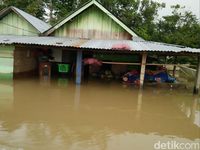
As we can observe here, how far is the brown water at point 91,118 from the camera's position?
5.27 metres

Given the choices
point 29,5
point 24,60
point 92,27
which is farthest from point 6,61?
point 29,5

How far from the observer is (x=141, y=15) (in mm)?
27188

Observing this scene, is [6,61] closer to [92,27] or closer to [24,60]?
[24,60]

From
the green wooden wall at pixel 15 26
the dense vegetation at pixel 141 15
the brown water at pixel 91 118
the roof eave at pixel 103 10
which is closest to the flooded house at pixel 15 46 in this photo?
the green wooden wall at pixel 15 26

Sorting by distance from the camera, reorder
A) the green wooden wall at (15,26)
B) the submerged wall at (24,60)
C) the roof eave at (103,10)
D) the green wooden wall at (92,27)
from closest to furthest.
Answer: the submerged wall at (24,60)
the roof eave at (103,10)
the green wooden wall at (92,27)
the green wooden wall at (15,26)

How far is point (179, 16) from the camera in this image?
26.9 meters

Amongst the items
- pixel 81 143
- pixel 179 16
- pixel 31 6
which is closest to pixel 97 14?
pixel 81 143

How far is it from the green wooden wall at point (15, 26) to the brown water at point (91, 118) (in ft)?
17.5

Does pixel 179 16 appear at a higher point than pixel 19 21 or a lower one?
higher

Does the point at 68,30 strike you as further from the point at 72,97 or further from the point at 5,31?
the point at 72,97

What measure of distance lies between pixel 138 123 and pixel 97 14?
30.5 ft

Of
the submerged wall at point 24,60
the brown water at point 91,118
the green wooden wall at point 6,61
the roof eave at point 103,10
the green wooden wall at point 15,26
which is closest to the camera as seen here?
the brown water at point 91,118

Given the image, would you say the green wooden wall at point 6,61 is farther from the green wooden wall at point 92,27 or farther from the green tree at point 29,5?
the green tree at point 29,5

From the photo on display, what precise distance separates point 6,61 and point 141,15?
60.1 feet
